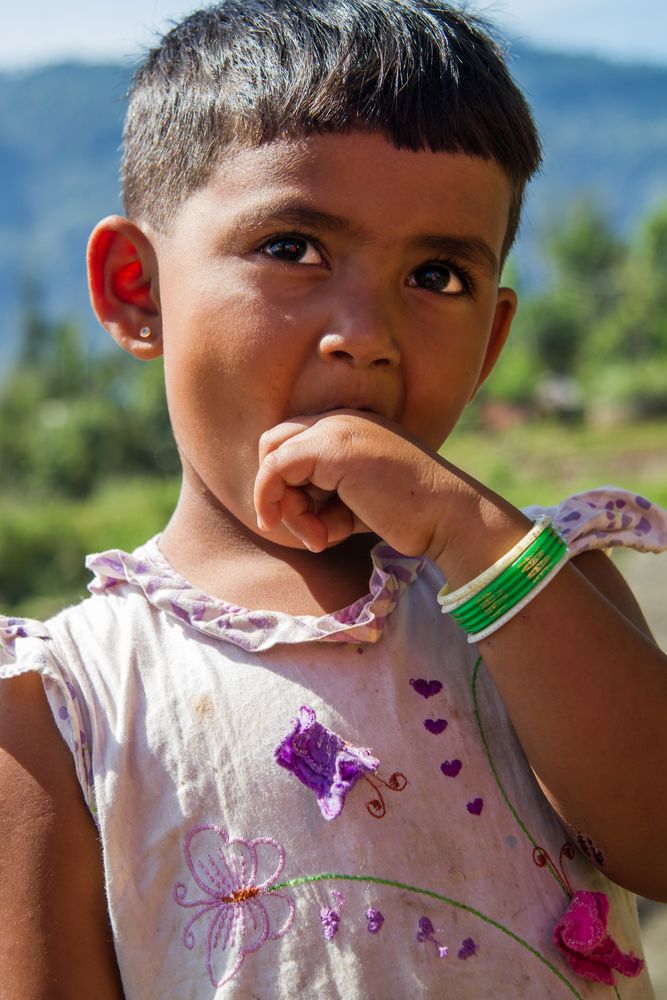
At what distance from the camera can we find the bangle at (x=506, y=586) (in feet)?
4.76

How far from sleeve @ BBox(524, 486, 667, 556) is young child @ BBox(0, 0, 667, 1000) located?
0.04 ft

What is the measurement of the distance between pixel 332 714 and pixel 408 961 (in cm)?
33

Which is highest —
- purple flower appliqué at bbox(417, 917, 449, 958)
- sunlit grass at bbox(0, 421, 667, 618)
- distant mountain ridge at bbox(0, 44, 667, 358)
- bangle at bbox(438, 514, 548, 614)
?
distant mountain ridge at bbox(0, 44, 667, 358)

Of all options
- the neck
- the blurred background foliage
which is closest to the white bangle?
the neck

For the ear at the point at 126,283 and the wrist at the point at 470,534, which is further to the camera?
the ear at the point at 126,283

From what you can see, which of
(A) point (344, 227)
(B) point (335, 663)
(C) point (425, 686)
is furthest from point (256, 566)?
(A) point (344, 227)

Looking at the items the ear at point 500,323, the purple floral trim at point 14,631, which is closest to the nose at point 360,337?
the ear at point 500,323

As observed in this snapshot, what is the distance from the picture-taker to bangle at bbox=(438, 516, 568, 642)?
1450 mm

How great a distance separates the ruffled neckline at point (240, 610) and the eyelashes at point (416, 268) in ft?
1.39

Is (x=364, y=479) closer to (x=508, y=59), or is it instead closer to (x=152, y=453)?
(x=508, y=59)

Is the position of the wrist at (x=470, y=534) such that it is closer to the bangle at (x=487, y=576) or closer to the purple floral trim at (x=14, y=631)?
the bangle at (x=487, y=576)

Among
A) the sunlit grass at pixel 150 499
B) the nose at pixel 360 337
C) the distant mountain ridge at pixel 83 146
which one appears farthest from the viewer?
the distant mountain ridge at pixel 83 146

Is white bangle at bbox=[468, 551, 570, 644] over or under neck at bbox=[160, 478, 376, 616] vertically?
under

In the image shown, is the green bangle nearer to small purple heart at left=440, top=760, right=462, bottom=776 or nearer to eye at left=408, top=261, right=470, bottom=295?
small purple heart at left=440, top=760, right=462, bottom=776
